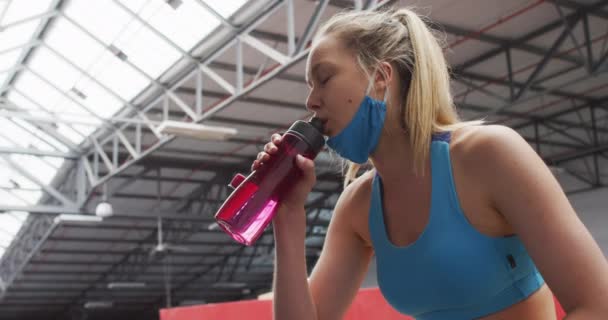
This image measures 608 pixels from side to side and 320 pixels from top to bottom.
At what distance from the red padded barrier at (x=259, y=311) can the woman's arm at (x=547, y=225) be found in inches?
58.3

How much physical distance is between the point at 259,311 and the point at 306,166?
2.14m

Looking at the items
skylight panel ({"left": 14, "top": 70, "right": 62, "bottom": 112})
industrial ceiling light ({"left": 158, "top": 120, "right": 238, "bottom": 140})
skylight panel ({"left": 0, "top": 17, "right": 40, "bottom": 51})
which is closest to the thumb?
industrial ceiling light ({"left": 158, "top": 120, "right": 238, "bottom": 140})

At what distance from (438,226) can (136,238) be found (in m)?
17.8

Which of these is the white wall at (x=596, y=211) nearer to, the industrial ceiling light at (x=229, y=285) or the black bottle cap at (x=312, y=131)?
the industrial ceiling light at (x=229, y=285)

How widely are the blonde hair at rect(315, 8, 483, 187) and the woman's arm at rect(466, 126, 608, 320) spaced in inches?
4.3

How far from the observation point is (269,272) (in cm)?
2206

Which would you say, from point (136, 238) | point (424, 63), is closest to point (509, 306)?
point (424, 63)

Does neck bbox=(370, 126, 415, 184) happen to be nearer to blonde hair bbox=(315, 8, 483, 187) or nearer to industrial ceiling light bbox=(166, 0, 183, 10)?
blonde hair bbox=(315, 8, 483, 187)

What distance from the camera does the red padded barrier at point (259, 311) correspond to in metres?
2.72

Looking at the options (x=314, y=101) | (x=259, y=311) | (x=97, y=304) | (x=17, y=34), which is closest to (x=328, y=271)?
(x=314, y=101)

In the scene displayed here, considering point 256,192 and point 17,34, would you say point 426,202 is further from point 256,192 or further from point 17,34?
point 17,34

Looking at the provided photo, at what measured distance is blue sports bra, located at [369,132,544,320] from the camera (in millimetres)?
937

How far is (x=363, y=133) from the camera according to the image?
103 centimetres

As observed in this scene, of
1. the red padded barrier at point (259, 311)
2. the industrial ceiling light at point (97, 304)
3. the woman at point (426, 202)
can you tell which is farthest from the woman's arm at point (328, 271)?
the industrial ceiling light at point (97, 304)
